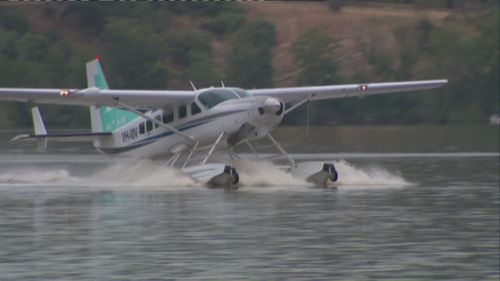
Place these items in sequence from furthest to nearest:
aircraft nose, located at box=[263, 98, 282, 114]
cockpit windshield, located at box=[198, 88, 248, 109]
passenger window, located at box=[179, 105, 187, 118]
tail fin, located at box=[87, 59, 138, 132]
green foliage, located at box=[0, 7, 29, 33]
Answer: green foliage, located at box=[0, 7, 29, 33], tail fin, located at box=[87, 59, 138, 132], passenger window, located at box=[179, 105, 187, 118], cockpit windshield, located at box=[198, 88, 248, 109], aircraft nose, located at box=[263, 98, 282, 114]

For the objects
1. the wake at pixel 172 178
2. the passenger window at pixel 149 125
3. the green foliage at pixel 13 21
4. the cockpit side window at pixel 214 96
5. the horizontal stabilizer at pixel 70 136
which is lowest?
the wake at pixel 172 178

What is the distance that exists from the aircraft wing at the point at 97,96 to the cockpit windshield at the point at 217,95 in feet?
1.28

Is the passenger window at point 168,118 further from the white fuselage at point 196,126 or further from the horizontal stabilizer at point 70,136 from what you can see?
the horizontal stabilizer at point 70,136

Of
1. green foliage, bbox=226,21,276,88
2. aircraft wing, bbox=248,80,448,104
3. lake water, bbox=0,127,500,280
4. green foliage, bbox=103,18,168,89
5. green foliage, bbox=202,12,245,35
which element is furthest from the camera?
green foliage, bbox=202,12,245,35

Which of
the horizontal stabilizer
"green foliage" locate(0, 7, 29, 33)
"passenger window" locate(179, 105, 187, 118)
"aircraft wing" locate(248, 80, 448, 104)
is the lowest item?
the horizontal stabilizer

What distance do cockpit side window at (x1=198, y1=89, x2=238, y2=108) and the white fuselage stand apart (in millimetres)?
61

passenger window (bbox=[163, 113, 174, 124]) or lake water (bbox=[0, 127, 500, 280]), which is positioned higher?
passenger window (bbox=[163, 113, 174, 124])

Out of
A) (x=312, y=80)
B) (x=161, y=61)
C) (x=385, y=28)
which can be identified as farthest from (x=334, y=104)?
(x=385, y=28)

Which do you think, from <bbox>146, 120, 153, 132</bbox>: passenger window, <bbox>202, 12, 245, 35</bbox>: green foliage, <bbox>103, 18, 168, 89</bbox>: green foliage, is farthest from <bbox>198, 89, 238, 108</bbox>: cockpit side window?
<bbox>202, 12, 245, 35</bbox>: green foliage

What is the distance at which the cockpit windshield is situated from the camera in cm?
2750

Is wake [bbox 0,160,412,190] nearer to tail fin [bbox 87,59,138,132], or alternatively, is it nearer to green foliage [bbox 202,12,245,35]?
tail fin [bbox 87,59,138,132]

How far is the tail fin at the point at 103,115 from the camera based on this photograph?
101 feet

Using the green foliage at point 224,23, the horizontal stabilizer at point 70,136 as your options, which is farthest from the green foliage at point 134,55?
the horizontal stabilizer at point 70,136

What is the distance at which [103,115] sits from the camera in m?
31.5
